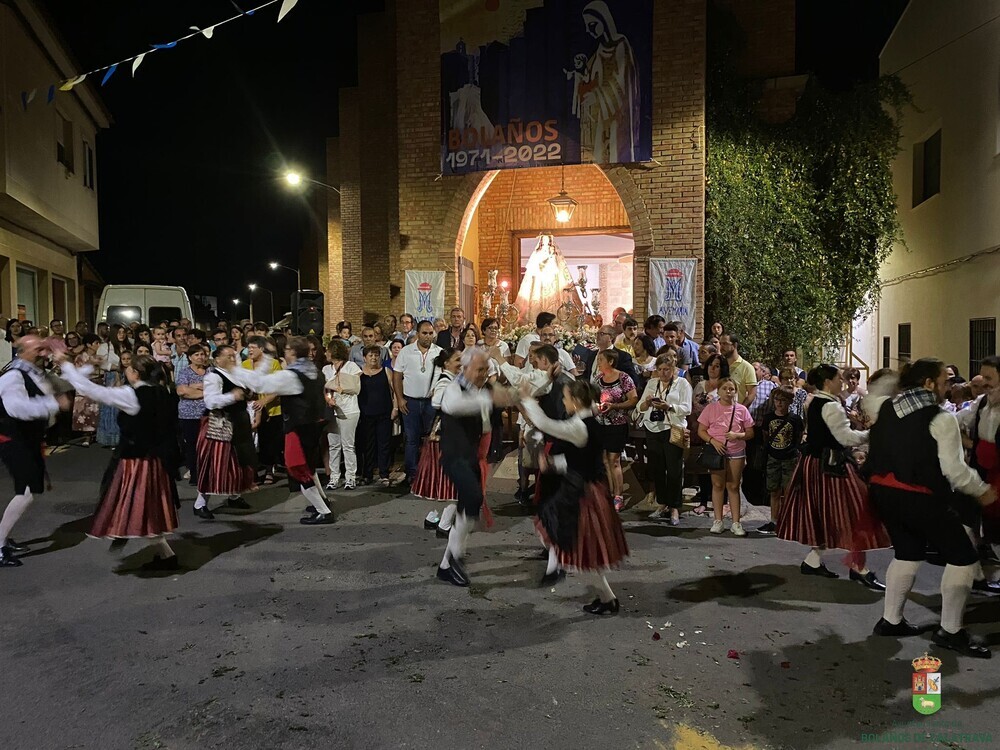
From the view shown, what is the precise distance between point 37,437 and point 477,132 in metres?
9.50

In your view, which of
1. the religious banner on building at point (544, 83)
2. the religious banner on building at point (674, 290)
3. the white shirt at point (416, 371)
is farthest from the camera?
the religious banner on building at point (544, 83)

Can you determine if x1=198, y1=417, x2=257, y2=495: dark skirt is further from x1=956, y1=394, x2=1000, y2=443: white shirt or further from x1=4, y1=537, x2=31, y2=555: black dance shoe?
x1=956, y1=394, x2=1000, y2=443: white shirt

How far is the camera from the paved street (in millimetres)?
3799

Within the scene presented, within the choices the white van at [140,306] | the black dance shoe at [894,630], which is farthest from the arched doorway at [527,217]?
the black dance shoe at [894,630]

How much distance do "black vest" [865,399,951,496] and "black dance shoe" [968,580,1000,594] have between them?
5.77 ft

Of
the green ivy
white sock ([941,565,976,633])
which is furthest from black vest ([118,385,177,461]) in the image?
the green ivy

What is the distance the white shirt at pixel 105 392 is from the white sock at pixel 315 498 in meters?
2.07

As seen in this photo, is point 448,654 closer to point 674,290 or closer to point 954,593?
point 954,593

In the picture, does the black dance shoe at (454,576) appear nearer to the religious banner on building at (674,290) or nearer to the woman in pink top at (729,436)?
the woman in pink top at (729,436)

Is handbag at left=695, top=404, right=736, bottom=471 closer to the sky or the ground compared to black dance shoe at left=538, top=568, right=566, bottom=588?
closer to the sky

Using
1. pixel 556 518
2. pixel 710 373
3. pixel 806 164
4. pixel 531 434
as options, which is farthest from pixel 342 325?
pixel 806 164

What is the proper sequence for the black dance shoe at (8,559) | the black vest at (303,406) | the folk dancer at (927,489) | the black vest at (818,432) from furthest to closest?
the black vest at (303,406)
the black dance shoe at (8,559)
the black vest at (818,432)
the folk dancer at (927,489)

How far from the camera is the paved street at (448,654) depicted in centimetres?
380

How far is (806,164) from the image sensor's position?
1409 cm
